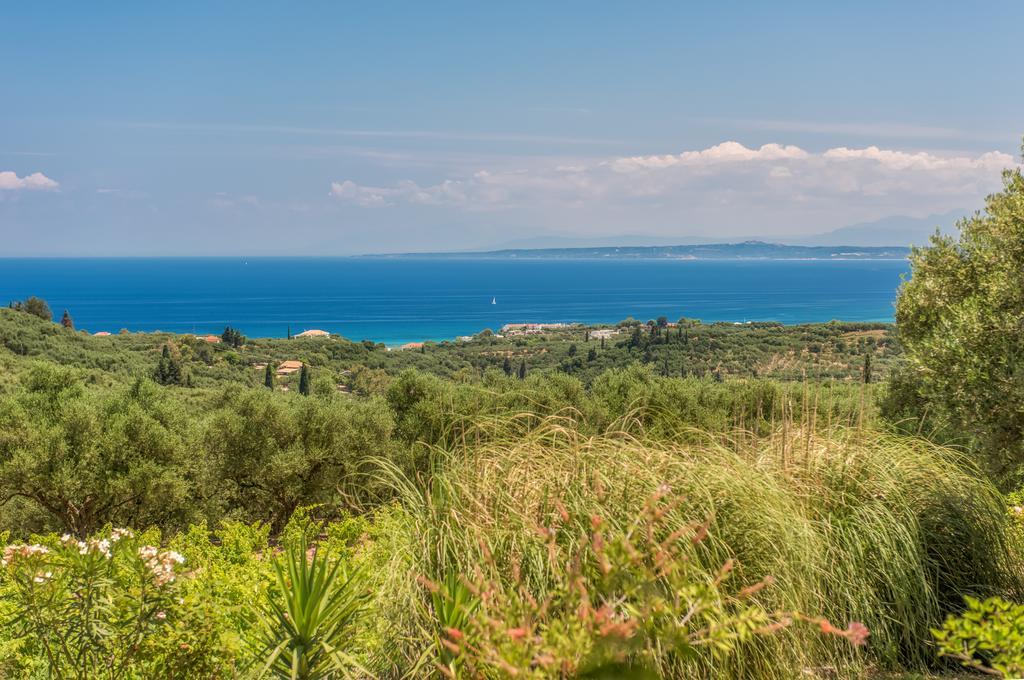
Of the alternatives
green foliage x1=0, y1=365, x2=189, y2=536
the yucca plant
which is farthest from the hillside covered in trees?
green foliage x1=0, y1=365, x2=189, y2=536

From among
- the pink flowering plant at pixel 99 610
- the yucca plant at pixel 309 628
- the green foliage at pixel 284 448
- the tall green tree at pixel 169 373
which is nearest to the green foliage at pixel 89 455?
the green foliage at pixel 284 448

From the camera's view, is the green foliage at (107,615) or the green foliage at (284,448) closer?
the green foliage at (107,615)

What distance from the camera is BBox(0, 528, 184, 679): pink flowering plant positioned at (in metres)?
3.65

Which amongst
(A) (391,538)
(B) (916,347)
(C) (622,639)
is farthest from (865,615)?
(B) (916,347)

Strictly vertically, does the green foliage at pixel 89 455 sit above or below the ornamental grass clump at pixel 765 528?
below

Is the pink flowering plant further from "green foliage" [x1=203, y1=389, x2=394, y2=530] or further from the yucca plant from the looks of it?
"green foliage" [x1=203, y1=389, x2=394, y2=530]

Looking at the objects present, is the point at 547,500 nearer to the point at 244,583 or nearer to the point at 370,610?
the point at 370,610

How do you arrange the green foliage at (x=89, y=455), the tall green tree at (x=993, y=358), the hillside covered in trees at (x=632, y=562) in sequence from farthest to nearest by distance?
the green foliage at (x=89, y=455)
the tall green tree at (x=993, y=358)
the hillside covered in trees at (x=632, y=562)

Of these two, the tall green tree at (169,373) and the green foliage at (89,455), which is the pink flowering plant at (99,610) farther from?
the tall green tree at (169,373)

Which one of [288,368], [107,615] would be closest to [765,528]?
[107,615]

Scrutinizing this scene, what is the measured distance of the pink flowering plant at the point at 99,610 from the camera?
3.65 meters

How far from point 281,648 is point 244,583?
223 cm

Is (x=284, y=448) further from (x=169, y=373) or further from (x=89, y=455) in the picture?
(x=169, y=373)

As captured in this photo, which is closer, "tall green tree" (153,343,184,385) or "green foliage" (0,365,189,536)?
"green foliage" (0,365,189,536)
